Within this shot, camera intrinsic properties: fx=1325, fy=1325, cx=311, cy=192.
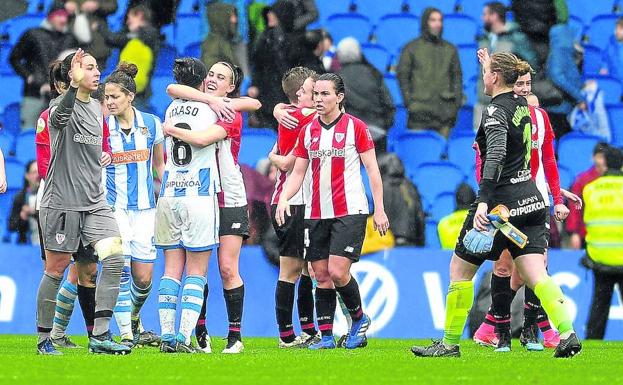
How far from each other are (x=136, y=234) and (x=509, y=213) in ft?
10.4

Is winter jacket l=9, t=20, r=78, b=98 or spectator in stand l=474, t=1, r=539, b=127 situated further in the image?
spectator in stand l=474, t=1, r=539, b=127

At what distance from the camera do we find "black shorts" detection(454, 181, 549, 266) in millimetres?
8953

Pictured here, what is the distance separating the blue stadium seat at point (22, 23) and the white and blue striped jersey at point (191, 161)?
834 centimetres

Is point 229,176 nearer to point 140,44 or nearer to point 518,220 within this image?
point 518,220

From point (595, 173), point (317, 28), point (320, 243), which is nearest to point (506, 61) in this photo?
point (320, 243)

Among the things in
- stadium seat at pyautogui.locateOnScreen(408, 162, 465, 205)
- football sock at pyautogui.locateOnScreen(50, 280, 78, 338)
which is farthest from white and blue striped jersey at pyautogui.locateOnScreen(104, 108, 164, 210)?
stadium seat at pyautogui.locateOnScreen(408, 162, 465, 205)

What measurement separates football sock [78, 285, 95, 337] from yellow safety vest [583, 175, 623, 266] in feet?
18.1

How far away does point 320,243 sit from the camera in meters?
10.4

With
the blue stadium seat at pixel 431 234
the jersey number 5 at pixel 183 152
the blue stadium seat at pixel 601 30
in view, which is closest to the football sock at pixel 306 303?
the jersey number 5 at pixel 183 152

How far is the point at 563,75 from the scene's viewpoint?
55.5ft

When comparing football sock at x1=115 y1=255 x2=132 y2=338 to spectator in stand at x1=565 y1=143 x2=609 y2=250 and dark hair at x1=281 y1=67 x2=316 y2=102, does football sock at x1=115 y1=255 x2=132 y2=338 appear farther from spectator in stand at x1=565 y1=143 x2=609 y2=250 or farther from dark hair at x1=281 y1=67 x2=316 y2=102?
spectator in stand at x1=565 y1=143 x2=609 y2=250

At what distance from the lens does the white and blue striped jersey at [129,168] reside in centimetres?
1052

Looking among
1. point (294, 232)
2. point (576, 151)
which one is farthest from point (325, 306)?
point (576, 151)

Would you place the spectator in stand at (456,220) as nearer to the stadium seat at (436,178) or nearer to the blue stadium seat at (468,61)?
the stadium seat at (436,178)
